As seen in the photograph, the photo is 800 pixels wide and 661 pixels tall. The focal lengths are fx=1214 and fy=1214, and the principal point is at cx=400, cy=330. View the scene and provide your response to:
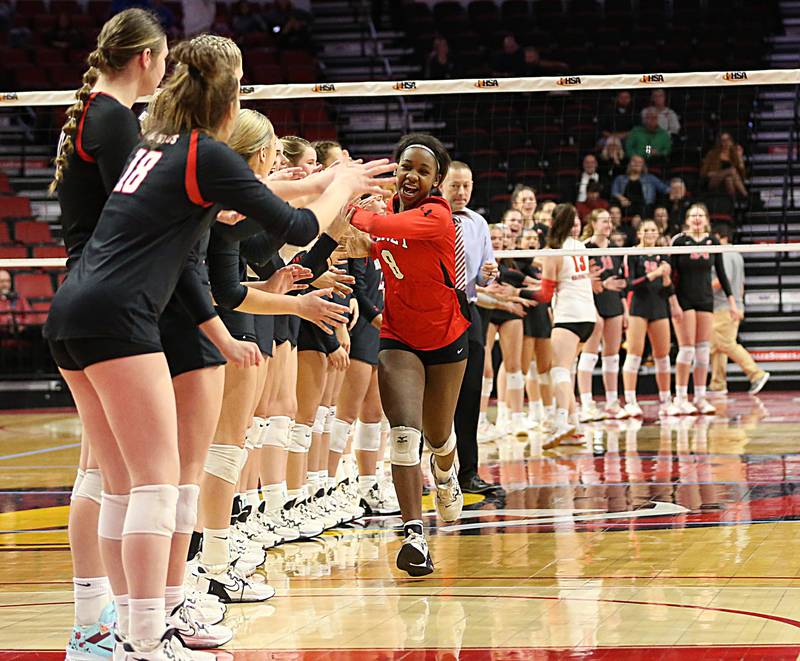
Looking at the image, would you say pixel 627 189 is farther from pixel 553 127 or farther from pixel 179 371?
pixel 179 371

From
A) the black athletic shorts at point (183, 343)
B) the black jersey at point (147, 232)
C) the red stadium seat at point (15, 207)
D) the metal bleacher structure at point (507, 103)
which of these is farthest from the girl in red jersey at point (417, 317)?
the red stadium seat at point (15, 207)

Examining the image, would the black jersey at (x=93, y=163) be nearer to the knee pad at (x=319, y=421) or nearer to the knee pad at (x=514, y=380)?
the knee pad at (x=319, y=421)

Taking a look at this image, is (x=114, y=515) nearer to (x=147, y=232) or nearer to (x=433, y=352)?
(x=147, y=232)

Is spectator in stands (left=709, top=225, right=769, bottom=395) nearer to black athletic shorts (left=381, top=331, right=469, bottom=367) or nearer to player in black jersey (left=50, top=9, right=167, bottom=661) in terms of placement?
black athletic shorts (left=381, top=331, right=469, bottom=367)

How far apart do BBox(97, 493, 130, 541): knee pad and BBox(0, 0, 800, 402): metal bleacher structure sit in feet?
40.3

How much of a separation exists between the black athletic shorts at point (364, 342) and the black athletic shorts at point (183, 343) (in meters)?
2.88

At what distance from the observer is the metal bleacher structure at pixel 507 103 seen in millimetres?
16578

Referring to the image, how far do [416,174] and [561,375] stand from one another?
5.17 m

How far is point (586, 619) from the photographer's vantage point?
4.13 m

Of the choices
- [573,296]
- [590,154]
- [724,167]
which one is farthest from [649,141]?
[573,296]

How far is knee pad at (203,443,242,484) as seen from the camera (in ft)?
14.8

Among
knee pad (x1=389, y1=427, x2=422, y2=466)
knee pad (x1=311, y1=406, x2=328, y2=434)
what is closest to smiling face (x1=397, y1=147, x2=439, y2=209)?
knee pad (x1=389, y1=427, x2=422, y2=466)

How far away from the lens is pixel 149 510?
332 cm

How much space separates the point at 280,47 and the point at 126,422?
1709cm
